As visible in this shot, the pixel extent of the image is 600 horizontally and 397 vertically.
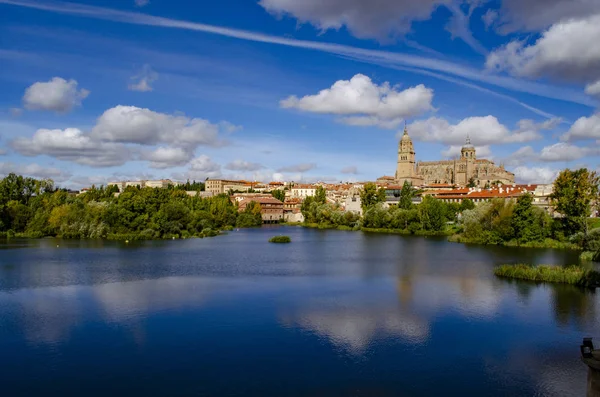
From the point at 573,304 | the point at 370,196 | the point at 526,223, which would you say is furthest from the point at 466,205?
the point at 573,304

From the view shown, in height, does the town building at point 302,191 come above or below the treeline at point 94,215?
above

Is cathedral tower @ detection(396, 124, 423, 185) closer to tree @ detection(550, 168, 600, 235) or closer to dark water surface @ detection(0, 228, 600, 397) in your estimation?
tree @ detection(550, 168, 600, 235)

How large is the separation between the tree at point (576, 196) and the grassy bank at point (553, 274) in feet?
66.3

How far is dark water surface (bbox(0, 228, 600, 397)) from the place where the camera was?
1230 centimetres

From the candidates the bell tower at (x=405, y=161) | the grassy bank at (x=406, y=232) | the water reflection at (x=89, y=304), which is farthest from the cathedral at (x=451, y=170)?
the water reflection at (x=89, y=304)

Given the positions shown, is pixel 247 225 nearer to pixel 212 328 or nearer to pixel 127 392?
pixel 212 328

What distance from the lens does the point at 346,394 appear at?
1151 centimetres

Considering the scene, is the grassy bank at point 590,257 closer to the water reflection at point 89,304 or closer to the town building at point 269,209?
the water reflection at point 89,304

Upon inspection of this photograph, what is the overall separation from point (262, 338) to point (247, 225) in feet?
215

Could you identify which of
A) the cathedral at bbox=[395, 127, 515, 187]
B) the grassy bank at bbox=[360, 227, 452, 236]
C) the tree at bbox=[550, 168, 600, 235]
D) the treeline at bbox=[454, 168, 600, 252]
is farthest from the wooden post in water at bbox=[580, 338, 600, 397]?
the cathedral at bbox=[395, 127, 515, 187]

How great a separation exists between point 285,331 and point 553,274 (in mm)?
15953

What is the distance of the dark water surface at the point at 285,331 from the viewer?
40.4 ft

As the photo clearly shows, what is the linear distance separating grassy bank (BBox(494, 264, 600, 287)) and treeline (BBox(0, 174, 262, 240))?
34440 millimetres

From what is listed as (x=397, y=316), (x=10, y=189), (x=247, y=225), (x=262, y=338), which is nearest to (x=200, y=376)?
(x=262, y=338)
